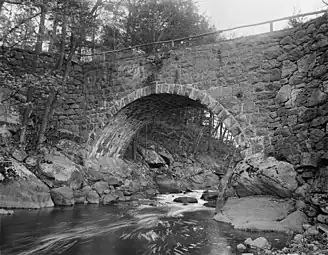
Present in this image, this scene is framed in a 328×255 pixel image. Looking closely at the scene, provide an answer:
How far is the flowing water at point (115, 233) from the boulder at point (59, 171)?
3.82 ft

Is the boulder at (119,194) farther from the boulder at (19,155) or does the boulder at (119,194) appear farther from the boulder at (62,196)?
the boulder at (19,155)

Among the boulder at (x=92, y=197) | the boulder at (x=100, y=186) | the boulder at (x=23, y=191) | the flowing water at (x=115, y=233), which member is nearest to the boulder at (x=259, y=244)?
the flowing water at (x=115, y=233)

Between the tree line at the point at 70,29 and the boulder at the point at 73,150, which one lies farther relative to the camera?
the boulder at the point at 73,150

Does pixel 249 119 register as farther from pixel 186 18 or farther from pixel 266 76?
pixel 186 18

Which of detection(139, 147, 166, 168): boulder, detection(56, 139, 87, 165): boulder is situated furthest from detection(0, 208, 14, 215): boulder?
detection(139, 147, 166, 168): boulder

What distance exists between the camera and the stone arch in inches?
369

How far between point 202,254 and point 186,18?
1424 centimetres

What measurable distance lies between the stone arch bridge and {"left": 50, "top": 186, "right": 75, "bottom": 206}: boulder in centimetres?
265

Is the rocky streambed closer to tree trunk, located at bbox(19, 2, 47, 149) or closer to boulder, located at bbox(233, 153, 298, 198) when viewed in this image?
boulder, located at bbox(233, 153, 298, 198)

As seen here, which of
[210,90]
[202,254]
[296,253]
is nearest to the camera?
[296,253]

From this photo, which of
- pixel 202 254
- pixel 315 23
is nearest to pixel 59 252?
pixel 202 254

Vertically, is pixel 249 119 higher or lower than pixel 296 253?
higher

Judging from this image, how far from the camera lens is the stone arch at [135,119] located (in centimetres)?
938

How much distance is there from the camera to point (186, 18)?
674 inches
